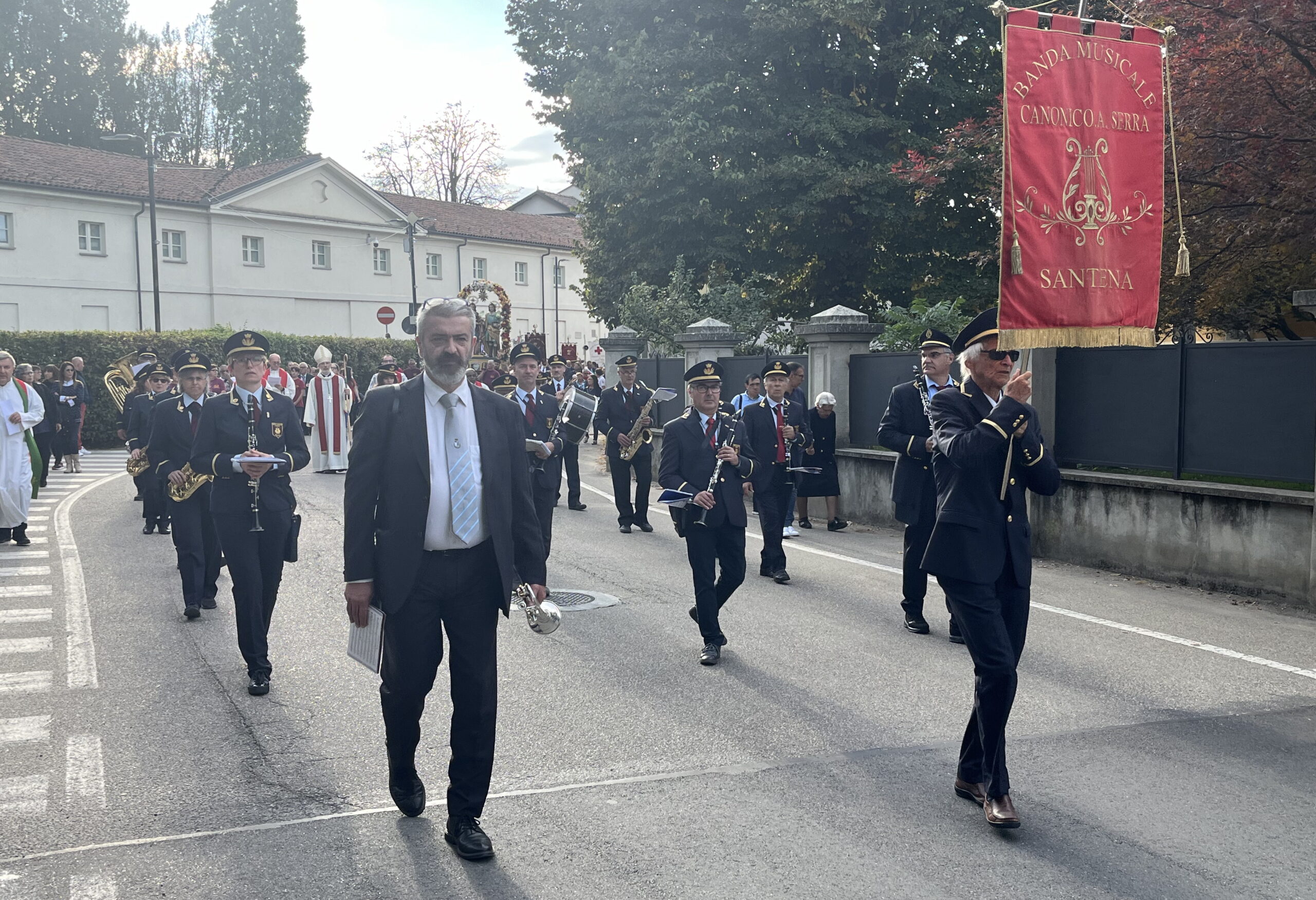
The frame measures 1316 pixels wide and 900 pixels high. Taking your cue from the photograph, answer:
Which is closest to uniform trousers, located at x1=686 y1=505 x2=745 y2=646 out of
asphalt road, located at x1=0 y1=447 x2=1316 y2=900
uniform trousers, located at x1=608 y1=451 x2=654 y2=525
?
asphalt road, located at x1=0 y1=447 x2=1316 y2=900

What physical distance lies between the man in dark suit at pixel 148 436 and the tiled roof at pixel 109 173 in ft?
110

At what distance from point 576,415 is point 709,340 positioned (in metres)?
8.64

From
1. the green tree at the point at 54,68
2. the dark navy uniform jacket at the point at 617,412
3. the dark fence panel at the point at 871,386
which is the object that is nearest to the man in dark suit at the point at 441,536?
the dark navy uniform jacket at the point at 617,412

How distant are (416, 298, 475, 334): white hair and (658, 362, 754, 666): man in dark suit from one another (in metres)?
3.13

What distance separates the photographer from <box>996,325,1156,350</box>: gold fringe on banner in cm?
829

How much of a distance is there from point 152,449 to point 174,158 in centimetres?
6512

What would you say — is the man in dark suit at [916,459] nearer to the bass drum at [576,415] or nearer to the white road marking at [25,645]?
the bass drum at [576,415]

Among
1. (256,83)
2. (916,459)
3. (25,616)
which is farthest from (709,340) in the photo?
(256,83)

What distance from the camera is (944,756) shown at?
5426 millimetres

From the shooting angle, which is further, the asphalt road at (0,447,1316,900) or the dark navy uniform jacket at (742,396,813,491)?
the dark navy uniform jacket at (742,396,813,491)

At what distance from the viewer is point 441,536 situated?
4.46 m

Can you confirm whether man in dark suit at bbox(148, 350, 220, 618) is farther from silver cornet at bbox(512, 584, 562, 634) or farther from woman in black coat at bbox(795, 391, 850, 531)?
woman in black coat at bbox(795, 391, 850, 531)

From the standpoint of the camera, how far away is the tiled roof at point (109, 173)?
43.8 meters

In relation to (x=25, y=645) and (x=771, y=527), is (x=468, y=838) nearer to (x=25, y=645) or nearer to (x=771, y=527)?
(x=25, y=645)
